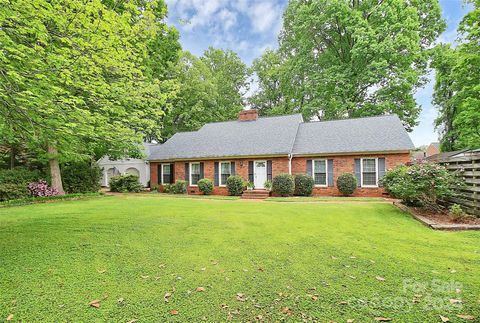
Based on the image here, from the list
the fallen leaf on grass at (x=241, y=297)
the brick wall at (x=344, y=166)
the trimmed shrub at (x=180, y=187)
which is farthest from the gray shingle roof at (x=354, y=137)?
the fallen leaf on grass at (x=241, y=297)

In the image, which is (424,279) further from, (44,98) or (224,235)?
(44,98)

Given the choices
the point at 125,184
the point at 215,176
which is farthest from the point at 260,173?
the point at 125,184

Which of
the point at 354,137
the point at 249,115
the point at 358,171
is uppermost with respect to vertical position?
the point at 249,115

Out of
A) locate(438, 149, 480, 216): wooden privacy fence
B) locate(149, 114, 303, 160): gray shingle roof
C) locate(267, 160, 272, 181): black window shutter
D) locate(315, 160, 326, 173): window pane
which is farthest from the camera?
locate(149, 114, 303, 160): gray shingle roof

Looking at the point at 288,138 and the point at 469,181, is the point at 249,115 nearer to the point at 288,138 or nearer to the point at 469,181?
the point at 288,138

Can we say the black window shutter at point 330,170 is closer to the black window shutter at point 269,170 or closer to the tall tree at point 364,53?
the black window shutter at point 269,170

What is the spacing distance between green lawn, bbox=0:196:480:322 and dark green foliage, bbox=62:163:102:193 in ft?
37.6

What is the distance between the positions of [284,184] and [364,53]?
14856 millimetres

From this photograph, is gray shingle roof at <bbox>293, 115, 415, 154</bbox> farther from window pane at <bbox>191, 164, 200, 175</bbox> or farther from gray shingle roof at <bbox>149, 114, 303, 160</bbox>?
window pane at <bbox>191, 164, 200, 175</bbox>

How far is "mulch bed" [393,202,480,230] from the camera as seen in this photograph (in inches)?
236

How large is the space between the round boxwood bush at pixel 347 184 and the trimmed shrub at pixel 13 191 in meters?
17.3

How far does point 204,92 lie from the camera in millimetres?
29281

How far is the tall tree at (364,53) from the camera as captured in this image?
20859mm

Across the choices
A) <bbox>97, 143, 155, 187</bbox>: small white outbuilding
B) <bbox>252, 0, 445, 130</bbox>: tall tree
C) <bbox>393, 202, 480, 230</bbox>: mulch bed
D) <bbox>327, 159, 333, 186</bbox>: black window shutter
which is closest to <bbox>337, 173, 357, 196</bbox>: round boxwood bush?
<bbox>327, 159, 333, 186</bbox>: black window shutter
